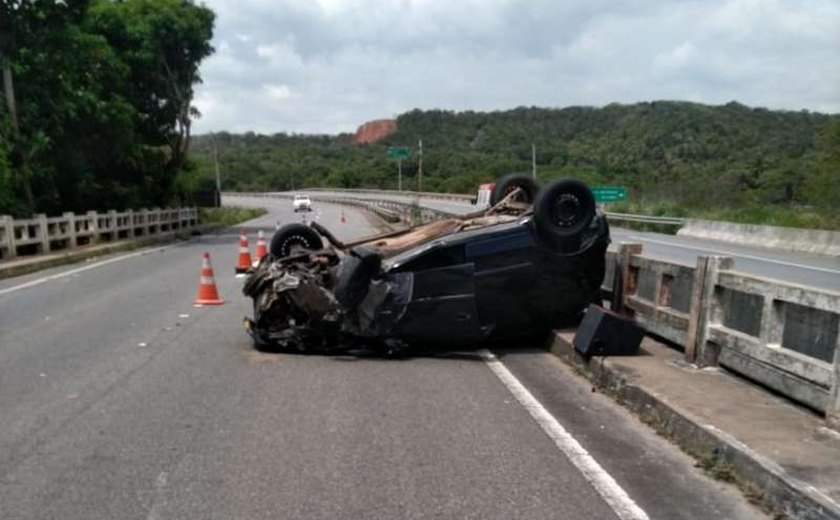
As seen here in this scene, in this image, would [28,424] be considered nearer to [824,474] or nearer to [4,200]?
[824,474]

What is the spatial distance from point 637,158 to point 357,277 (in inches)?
2641

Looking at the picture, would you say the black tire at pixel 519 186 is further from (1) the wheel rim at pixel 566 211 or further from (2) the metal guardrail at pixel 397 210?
(2) the metal guardrail at pixel 397 210

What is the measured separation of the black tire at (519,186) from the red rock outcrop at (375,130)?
A: 13039 centimetres

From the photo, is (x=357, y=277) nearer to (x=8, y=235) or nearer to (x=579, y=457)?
Result: (x=579, y=457)

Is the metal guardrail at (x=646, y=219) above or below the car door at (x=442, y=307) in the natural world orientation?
below

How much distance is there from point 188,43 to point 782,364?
34729mm

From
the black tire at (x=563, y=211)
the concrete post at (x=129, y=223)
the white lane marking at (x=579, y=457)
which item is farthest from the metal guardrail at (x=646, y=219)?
the white lane marking at (x=579, y=457)

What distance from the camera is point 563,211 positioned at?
9.02 metres

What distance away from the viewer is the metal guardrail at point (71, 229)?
20425 mm

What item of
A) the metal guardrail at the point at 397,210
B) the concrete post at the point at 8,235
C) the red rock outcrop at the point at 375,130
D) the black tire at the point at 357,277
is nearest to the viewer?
the black tire at the point at 357,277

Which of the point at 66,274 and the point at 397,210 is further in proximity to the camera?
the point at 397,210

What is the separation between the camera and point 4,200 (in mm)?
23250

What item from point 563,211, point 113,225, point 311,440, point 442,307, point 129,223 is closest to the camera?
A: point 311,440

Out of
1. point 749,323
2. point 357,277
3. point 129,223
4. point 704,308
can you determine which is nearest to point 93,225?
point 129,223
